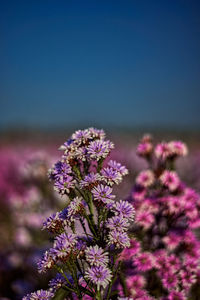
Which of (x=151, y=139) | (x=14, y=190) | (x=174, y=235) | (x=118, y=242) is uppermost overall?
(x=14, y=190)

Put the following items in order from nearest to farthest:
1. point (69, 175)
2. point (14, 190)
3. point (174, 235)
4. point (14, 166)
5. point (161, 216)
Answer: point (69, 175) → point (174, 235) → point (161, 216) → point (14, 190) → point (14, 166)

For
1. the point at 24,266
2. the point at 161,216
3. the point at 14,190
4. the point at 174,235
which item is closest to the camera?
the point at 174,235

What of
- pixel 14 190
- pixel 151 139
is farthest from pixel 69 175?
pixel 14 190

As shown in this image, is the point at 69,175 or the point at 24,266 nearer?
the point at 69,175

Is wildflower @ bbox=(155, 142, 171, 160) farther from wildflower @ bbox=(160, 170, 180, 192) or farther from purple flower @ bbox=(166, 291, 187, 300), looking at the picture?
purple flower @ bbox=(166, 291, 187, 300)

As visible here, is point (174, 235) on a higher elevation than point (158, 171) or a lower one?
lower

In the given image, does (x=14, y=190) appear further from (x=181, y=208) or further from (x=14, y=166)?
(x=181, y=208)

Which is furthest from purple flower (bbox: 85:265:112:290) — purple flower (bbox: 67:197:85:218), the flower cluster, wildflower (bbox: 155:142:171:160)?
wildflower (bbox: 155:142:171:160)

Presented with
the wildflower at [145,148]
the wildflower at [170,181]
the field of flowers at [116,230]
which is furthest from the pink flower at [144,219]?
the wildflower at [145,148]
